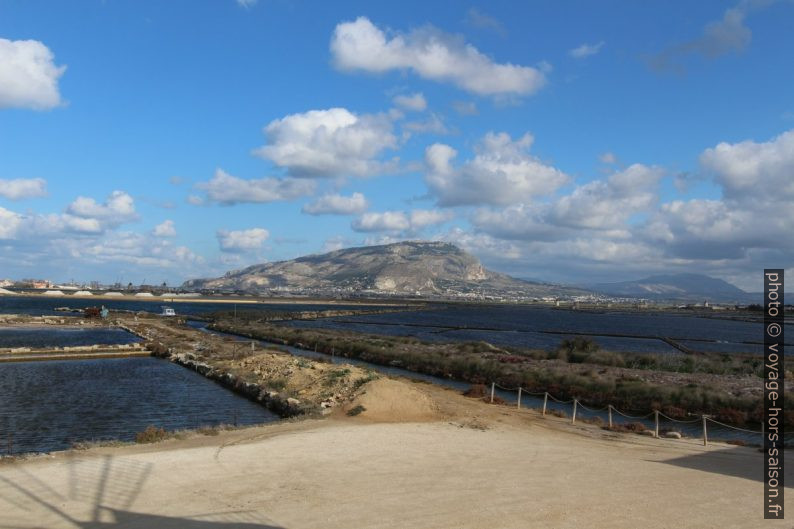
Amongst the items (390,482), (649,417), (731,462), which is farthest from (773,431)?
(390,482)

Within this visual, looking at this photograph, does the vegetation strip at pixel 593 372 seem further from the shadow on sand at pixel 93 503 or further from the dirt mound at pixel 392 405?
the shadow on sand at pixel 93 503

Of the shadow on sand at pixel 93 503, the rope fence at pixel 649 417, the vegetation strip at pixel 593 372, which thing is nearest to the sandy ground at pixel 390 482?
the shadow on sand at pixel 93 503

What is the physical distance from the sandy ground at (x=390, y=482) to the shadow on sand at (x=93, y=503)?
38 mm

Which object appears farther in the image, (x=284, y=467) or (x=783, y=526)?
(x=284, y=467)

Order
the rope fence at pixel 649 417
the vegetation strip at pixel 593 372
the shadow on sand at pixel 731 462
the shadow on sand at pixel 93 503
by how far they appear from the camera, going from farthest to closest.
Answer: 1. the vegetation strip at pixel 593 372
2. the rope fence at pixel 649 417
3. the shadow on sand at pixel 731 462
4. the shadow on sand at pixel 93 503

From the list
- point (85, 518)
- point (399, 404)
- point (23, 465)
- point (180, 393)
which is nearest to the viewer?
point (85, 518)

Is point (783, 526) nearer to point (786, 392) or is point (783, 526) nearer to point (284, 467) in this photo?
point (284, 467)

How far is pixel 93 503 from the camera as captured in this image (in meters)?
11.6

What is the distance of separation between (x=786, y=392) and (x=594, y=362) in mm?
15919

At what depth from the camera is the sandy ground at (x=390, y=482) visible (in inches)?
431

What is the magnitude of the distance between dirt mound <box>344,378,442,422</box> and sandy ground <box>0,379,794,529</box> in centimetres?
200

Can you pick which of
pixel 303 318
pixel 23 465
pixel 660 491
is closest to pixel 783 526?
pixel 660 491

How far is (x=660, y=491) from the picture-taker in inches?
511

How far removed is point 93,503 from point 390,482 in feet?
20.9
